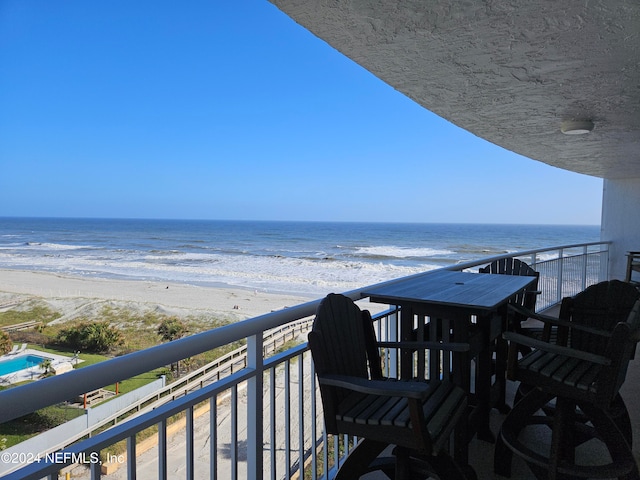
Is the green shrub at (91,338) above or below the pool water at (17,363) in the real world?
above

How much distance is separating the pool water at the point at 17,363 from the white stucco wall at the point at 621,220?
44.0 feet

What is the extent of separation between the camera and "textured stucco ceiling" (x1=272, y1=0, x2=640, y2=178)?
176 centimetres

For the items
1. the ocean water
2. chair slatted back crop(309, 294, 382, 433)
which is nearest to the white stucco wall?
chair slatted back crop(309, 294, 382, 433)

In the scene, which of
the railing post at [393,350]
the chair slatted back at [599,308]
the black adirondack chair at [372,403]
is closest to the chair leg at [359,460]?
the black adirondack chair at [372,403]

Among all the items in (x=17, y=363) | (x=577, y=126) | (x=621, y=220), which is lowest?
(x=17, y=363)

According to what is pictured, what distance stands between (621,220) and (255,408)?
8112mm

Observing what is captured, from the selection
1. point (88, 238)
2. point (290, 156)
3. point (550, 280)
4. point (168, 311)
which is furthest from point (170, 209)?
point (550, 280)

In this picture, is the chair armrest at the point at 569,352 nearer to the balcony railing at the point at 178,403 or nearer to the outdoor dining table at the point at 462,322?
the outdoor dining table at the point at 462,322

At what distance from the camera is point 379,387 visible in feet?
4.09

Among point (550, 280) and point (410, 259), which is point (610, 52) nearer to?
point (550, 280)

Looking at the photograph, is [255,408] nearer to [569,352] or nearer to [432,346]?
[432,346]

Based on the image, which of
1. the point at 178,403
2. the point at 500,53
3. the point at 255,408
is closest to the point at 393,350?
the point at 255,408

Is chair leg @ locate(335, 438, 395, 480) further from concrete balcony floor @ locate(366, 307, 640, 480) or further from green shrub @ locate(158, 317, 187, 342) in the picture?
green shrub @ locate(158, 317, 187, 342)

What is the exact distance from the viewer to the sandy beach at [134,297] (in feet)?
49.3
